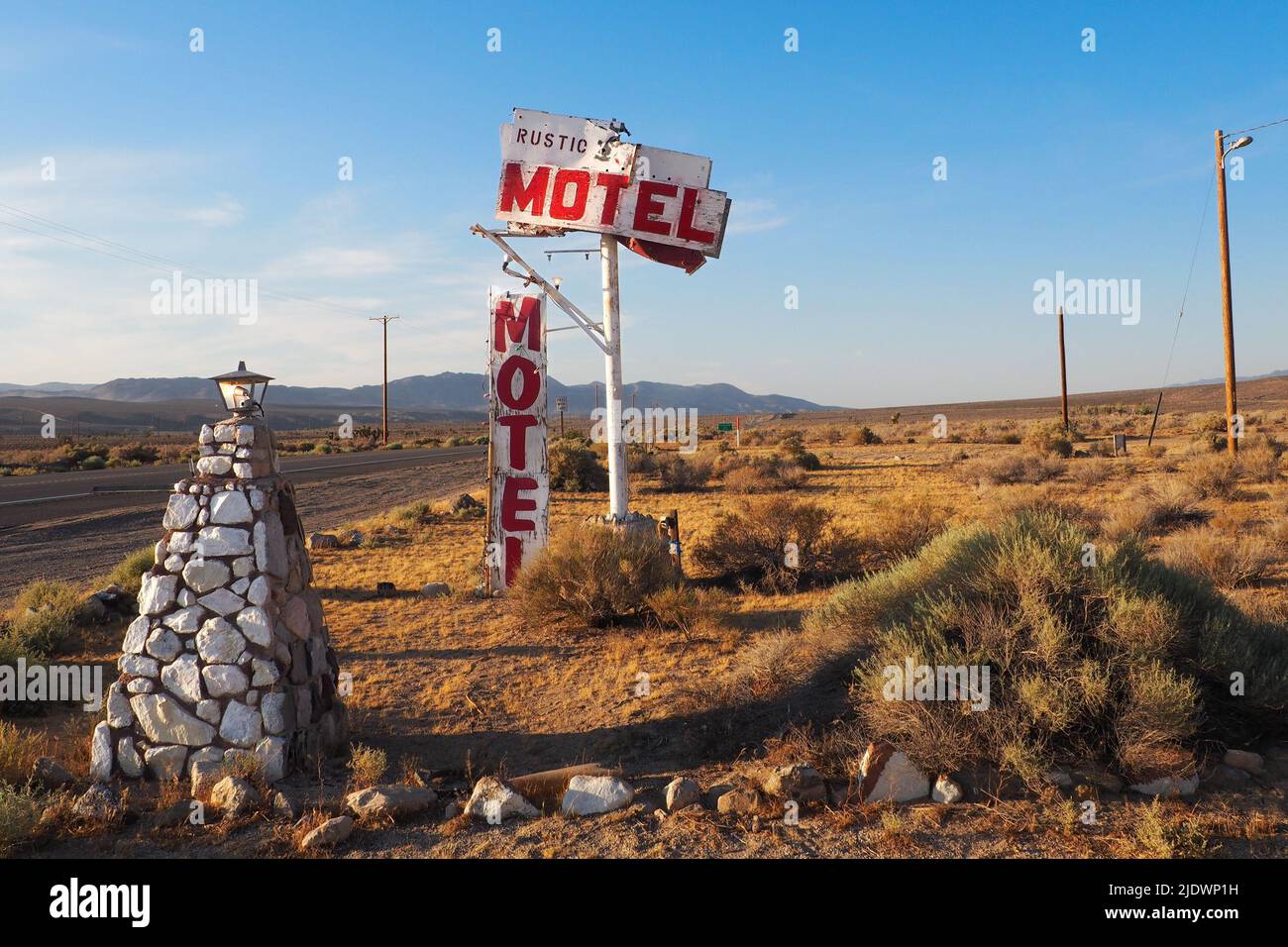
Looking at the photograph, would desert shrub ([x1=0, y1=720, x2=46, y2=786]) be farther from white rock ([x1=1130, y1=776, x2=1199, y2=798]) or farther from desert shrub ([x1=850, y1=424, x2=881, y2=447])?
desert shrub ([x1=850, y1=424, x2=881, y2=447])

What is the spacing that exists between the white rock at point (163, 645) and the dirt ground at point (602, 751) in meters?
0.77

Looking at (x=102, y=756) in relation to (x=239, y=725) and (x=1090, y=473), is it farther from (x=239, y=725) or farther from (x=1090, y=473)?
(x=1090, y=473)

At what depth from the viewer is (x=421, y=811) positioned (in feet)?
15.0

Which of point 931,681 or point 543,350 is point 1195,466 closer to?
point 543,350

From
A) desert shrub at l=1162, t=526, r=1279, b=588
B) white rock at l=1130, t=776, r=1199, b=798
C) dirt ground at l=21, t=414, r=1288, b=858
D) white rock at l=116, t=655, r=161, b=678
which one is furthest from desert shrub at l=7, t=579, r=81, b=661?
desert shrub at l=1162, t=526, r=1279, b=588

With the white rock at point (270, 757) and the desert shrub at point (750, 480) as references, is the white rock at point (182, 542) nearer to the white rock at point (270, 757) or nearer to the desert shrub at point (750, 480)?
the white rock at point (270, 757)

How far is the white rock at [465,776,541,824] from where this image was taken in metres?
4.45

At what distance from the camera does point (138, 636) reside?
4.96 meters

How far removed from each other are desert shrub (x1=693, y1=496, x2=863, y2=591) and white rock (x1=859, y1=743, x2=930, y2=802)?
5.68 m

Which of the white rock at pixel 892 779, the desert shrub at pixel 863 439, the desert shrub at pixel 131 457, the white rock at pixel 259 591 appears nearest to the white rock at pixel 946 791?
the white rock at pixel 892 779

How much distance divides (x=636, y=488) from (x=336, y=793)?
1993 cm

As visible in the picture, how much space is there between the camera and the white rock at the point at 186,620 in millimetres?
4957

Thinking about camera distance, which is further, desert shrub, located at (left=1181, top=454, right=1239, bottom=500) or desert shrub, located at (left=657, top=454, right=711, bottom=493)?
desert shrub, located at (left=657, top=454, right=711, bottom=493)
